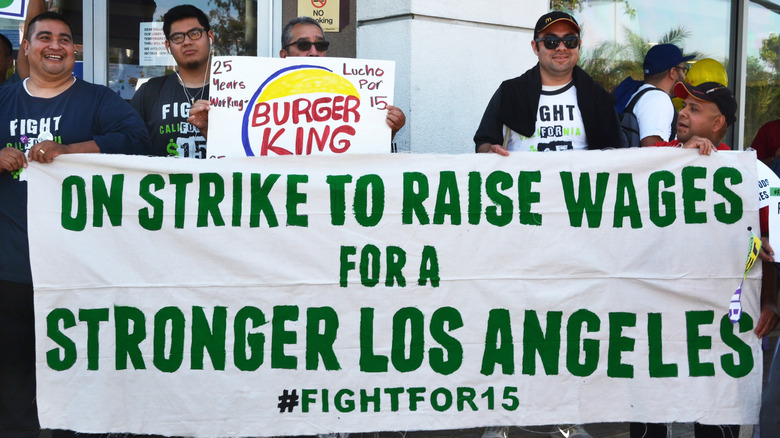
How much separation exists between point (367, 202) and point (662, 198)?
4.30 ft

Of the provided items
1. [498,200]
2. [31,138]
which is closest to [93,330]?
[31,138]

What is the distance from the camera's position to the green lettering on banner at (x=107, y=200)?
3.79 meters

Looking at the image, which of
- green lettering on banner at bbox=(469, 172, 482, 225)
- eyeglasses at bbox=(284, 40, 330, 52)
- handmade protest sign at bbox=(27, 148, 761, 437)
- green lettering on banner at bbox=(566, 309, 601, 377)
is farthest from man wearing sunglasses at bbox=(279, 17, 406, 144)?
green lettering on banner at bbox=(566, 309, 601, 377)

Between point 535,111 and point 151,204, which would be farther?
point 535,111

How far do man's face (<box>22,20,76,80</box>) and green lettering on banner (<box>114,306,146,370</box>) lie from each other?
1079 millimetres

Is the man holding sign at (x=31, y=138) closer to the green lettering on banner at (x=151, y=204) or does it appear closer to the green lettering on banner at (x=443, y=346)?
the green lettering on banner at (x=151, y=204)

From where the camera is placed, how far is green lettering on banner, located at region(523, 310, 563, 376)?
3891 millimetres

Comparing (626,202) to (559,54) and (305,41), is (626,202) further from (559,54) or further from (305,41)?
(305,41)

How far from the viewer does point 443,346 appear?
387 centimetres

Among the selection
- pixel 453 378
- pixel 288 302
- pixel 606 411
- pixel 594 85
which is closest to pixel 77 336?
pixel 288 302

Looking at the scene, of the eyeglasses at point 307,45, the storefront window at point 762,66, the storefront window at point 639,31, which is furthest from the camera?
the storefront window at point 762,66

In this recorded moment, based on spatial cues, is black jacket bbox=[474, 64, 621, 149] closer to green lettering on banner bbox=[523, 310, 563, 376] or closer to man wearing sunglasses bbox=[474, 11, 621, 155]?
man wearing sunglasses bbox=[474, 11, 621, 155]

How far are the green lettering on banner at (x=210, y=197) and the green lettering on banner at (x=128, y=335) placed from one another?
0.49m

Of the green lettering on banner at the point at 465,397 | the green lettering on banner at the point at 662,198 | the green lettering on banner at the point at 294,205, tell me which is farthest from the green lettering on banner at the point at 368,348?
the green lettering on banner at the point at 662,198
